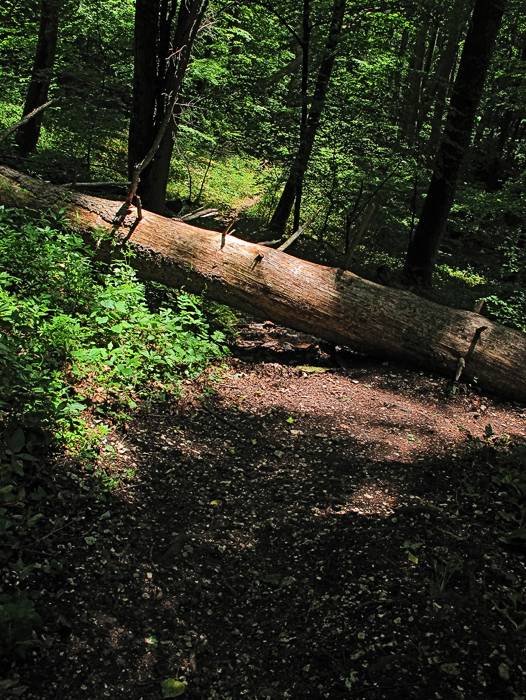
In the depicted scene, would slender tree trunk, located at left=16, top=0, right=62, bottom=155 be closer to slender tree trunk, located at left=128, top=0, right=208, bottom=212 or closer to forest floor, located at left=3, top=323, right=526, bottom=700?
slender tree trunk, located at left=128, top=0, right=208, bottom=212

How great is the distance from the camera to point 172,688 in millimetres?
2592

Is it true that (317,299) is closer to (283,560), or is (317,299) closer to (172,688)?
(283,560)

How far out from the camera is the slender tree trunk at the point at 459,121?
7.59 m

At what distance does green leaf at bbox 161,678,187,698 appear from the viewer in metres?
2.57

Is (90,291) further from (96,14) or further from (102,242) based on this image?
(96,14)

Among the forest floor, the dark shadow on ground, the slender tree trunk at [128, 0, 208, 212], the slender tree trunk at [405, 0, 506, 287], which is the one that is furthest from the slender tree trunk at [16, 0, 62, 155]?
the dark shadow on ground

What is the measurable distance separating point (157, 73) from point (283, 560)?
21.4 feet

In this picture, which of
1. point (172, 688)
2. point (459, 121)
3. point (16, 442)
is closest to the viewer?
point (172, 688)

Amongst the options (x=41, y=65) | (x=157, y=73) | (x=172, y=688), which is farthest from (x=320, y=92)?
(x=172, y=688)

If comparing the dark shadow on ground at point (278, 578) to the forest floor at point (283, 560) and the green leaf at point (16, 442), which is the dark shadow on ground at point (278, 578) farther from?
the green leaf at point (16, 442)

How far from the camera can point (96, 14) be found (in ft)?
30.0

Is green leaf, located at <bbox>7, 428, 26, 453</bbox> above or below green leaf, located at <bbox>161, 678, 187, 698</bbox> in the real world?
above

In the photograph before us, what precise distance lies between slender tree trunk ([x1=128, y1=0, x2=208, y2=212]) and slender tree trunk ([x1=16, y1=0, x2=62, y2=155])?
251 cm

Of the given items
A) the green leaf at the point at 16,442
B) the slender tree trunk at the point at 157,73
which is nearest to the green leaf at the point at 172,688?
the green leaf at the point at 16,442
